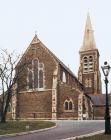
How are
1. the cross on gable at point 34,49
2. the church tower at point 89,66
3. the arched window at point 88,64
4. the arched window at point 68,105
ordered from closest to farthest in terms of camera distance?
1. the arched window at point 68,105
2. the cross on gable at point 34,49
3. the church tower at point 89,66
4. the arched window at point 88,64

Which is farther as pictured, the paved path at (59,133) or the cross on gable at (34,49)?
the cross on gable at (34,49)

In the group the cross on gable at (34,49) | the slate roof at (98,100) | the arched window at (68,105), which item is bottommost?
the arched window at (68,105)

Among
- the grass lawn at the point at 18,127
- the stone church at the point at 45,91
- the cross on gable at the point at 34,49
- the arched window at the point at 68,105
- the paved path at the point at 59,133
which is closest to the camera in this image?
the paved path at the point at 59,133

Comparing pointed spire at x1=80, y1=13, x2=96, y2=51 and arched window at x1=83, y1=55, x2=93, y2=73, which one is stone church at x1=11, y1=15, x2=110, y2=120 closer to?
arched window at x1=83, y1=55, x2=93, y2=73

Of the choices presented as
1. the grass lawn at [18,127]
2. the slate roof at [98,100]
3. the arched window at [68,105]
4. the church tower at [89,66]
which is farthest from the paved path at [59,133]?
the church tower at [89,66]

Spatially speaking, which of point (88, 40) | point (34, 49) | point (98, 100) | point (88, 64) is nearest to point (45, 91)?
point (34, 49)

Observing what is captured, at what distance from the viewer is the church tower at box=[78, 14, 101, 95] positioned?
87.9m

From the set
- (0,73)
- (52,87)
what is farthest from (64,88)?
(0,73)

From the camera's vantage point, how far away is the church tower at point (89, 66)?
87875 mm

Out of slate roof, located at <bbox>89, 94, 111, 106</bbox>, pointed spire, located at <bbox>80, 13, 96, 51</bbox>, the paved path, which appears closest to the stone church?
slate roof, located at <bbox>89, 94, 111, 106</bbox>

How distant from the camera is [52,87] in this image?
57.2 meters

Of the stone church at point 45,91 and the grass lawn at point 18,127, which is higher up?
the stone church at point 45,91

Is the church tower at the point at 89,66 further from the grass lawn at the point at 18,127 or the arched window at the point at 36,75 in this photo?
the grass lawn at the point at 18,127

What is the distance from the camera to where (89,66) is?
90.5 metres
